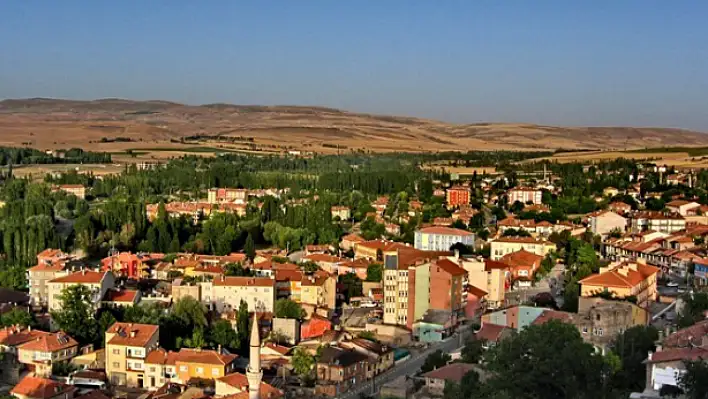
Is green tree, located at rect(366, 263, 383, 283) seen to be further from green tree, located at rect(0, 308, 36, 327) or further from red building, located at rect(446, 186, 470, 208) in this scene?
red building, located at rect(446, 186, 470, 208)

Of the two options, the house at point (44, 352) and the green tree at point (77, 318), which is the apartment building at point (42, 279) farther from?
the house at point (44, 352)

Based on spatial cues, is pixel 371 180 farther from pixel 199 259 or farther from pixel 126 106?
pixel 126 106

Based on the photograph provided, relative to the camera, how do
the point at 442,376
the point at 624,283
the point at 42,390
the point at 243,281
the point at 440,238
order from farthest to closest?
the point at 440,238, the point at 243,281, the point at 624,283, the point at 442,376, the point at 42,390

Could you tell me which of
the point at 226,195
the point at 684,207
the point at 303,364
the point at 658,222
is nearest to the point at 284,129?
the point at 226,195

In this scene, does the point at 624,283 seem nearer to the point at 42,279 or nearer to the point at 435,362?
the point at 435,362

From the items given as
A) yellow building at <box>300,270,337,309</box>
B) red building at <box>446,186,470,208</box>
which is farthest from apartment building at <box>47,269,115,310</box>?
red building at <box>446,186,470,208</box>

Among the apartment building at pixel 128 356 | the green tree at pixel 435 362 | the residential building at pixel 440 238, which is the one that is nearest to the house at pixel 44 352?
the apartment building at pixel 128 356
